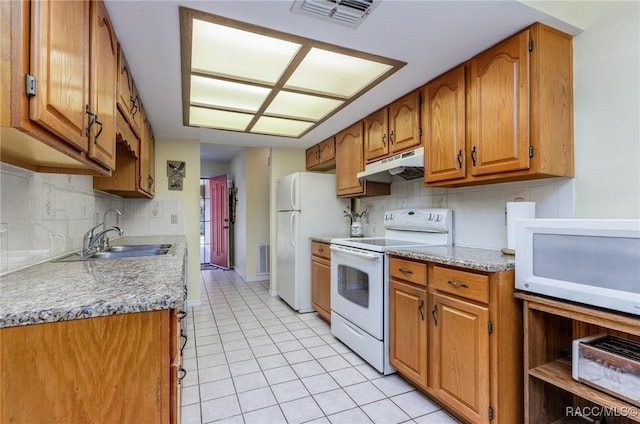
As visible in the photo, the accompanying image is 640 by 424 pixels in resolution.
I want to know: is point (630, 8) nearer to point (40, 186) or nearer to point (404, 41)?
point (404, 41)

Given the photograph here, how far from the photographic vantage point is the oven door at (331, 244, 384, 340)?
2.22 metres

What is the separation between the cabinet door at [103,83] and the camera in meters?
1.22

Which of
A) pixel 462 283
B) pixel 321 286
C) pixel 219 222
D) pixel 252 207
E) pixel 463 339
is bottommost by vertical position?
pixel 321 286

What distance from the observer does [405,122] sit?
2477 millimetres

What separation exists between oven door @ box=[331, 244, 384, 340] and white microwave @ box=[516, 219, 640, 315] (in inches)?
37.2

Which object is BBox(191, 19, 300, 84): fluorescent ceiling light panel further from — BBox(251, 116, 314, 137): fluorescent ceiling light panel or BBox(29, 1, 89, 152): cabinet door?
BBox(251, 116, 314, 137): fluorescent ceiling light panel

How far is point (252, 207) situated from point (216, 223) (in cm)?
172

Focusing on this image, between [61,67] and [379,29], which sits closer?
[61,67]

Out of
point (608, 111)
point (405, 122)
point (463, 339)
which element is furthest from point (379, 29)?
point (463, 339)

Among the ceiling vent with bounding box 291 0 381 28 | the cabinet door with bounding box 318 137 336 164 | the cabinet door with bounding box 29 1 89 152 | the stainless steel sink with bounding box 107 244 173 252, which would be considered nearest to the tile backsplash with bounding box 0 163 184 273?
the stainless steel sink with bounding box 107 244 173 252

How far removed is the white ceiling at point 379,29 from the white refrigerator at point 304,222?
1720 mm

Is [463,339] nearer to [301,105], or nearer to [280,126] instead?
[301,105]

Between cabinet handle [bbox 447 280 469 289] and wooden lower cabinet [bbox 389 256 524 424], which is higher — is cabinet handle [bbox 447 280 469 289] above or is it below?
above

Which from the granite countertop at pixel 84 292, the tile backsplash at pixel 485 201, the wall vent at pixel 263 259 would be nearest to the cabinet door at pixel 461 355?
the tile backsplash at pixel 485 201
